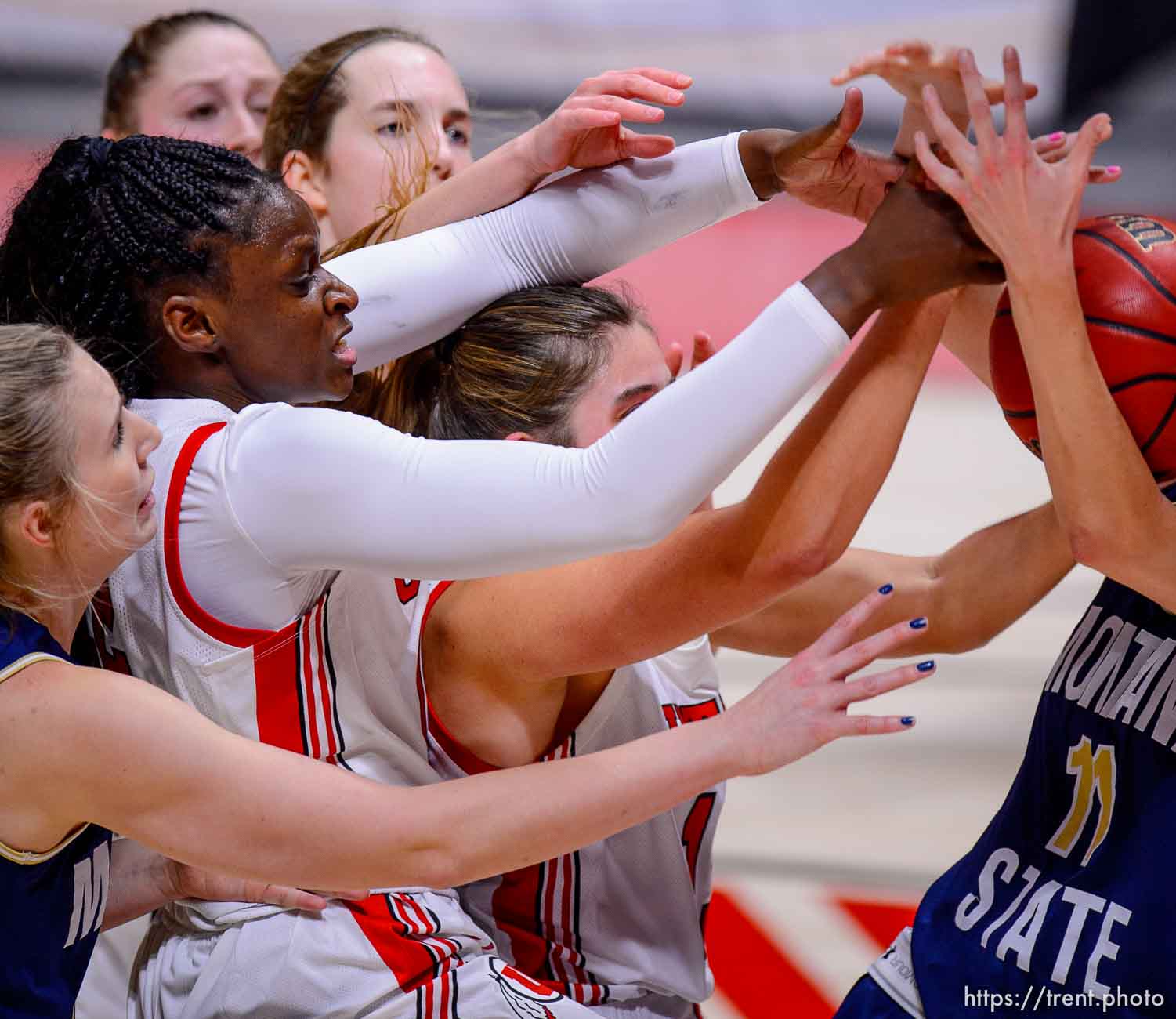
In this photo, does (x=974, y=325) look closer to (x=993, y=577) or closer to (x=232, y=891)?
(x=993, y=577)

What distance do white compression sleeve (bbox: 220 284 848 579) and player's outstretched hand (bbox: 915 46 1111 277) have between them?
0.73 feet

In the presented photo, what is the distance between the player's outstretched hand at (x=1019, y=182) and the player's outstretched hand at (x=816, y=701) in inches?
17.6

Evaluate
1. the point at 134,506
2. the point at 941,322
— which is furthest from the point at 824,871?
the point at 134,506

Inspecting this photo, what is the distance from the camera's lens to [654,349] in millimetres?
2414

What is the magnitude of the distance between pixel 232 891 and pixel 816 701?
0.88 m

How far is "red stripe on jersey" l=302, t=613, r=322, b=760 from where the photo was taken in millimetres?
2023

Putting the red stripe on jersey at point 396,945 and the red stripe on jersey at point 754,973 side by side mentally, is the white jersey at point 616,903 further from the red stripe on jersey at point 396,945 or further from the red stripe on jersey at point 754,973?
the red stripe on jersey at point 754,973

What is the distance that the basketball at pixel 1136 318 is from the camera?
5.84 feet

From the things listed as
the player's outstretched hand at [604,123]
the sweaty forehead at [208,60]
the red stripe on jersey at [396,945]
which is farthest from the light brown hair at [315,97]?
the red stripe on jersey at [396,945]

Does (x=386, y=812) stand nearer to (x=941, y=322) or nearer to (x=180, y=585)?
(x=180, y=585)

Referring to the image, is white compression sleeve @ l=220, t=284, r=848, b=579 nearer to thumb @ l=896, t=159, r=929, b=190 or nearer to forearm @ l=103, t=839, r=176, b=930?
thumb @ l=896, t=159, r=929, b=190

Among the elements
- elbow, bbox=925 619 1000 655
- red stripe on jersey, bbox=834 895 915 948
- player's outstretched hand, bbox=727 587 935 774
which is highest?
player's outstretched hand, bbox=727 587 935 774

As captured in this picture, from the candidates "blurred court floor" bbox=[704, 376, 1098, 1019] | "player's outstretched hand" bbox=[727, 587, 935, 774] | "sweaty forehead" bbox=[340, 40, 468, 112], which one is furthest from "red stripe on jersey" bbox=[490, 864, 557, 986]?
"sweaty forehead" bbox=[340, 40, 468, 112]

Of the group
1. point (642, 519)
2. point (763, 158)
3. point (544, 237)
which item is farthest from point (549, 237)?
point (642, 519)
